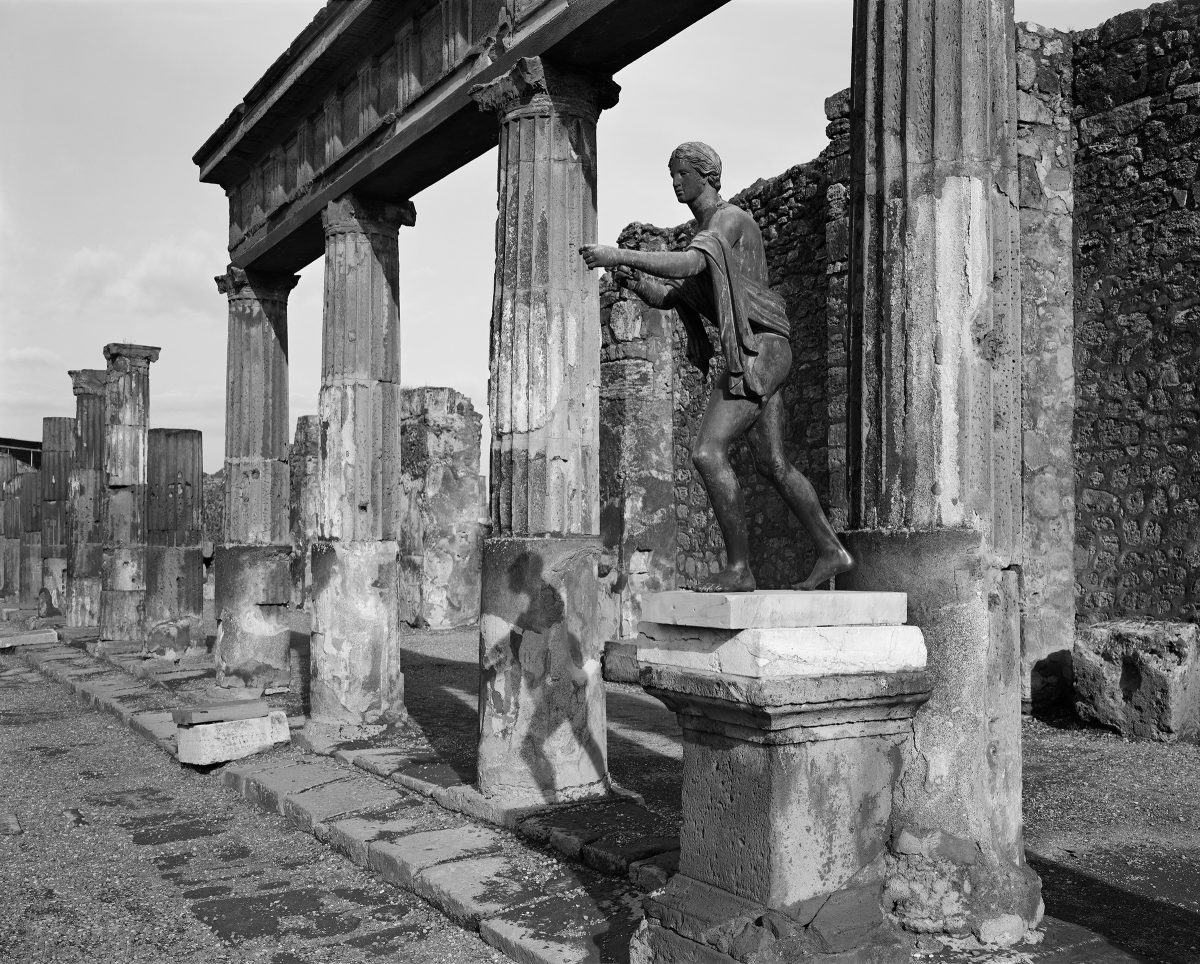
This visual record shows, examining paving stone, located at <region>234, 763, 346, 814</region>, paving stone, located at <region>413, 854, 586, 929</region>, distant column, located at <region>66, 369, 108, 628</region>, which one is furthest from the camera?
distant column, located at <region>66, 369, 108, 628</region>

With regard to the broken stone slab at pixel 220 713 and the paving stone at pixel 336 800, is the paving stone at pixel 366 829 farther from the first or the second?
the broken stone slab at pixel 220 713

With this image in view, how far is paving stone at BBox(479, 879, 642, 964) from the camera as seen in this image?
395 centimetres

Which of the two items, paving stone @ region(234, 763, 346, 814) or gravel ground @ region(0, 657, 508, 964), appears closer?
gravel ground @ region(0, 657, 508, 964)

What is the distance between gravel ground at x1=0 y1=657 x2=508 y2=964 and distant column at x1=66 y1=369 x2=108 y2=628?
10.8 m

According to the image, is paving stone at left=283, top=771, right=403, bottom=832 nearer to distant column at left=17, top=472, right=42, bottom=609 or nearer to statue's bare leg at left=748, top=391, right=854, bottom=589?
statue's bare leg at left=748, top=391, right=854, bottom=589

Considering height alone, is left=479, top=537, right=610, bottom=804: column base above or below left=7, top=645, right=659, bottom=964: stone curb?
above

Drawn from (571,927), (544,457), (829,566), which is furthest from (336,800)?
(829,566)

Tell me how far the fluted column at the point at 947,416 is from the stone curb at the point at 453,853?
1228 millimetres

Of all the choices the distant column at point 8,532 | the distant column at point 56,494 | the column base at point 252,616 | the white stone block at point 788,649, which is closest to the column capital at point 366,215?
the column base at point 252,616

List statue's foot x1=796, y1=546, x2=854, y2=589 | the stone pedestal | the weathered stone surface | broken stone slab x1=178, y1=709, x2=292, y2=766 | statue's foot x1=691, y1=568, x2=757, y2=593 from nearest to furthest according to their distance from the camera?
the stone pedestal < statue's foot x1=796, y1=546, x2=854, y2=589 < statue's foot x1=691, y1=568, x2=757, y2=593 < broken stone slab x1=178, y1=709, x2=292, y2=766 < the weathered stone surface

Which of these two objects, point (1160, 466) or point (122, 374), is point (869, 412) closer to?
point (1160, 466)

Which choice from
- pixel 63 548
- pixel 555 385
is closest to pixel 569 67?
pixel 555 385

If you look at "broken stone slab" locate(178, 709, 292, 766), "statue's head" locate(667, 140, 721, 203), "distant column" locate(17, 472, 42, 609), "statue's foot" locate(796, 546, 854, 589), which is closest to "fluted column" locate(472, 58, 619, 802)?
"statue's head" locate(667, 140, 721, 203)

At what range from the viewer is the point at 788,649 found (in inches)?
126
